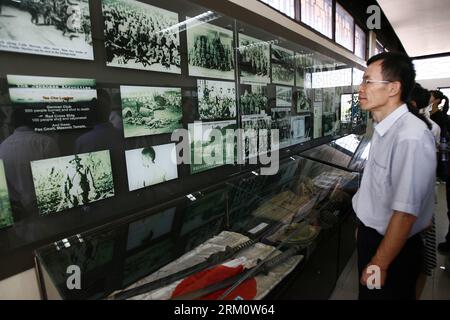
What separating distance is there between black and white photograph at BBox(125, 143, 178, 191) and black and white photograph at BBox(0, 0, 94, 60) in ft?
1.55

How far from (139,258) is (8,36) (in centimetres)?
93

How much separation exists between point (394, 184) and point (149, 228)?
109cm

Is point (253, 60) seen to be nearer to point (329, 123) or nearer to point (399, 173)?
point (399, 173)

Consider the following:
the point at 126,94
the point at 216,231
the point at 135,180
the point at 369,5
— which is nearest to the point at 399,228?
the point at 216,231

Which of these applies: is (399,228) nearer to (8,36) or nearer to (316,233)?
(316,233)

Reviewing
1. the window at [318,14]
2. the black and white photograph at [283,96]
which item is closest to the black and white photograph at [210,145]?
the black and white photograph at [283,96]

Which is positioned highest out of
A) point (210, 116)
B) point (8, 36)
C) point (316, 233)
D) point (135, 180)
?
point (8, 36)

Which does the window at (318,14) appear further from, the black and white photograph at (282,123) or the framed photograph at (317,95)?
the black and white photograph at (282,123)

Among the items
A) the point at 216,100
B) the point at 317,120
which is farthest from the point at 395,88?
the point at 317,120

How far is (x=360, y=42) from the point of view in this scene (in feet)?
18.1

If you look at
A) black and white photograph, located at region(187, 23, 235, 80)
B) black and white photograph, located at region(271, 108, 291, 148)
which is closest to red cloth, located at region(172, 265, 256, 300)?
black and white photograph, located at region(187, 23, 235, 80)

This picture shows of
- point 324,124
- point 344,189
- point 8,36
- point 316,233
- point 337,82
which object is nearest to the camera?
point 8,36

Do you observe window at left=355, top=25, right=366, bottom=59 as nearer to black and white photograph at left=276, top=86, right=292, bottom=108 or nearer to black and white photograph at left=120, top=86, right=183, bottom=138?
black and white photograph at left=276, top=86, right=292, bottom=108

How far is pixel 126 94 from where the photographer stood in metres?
1.27
